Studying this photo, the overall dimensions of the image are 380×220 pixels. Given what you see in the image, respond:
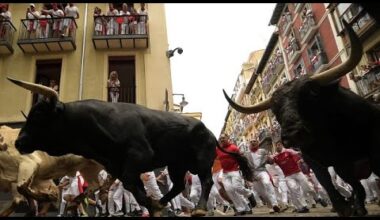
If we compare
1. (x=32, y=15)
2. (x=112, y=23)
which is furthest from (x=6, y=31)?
(x=112, y=23)

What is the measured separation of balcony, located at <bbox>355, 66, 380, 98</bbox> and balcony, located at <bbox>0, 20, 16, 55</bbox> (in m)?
17.6

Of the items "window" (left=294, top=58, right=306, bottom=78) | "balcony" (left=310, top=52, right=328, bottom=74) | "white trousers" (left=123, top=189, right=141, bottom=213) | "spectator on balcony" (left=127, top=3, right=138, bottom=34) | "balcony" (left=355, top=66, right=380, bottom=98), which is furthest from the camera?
"window" (left=294, top=58, right=306, bottom=78)

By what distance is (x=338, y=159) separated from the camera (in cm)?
446

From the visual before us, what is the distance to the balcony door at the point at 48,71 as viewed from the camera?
16.5 m

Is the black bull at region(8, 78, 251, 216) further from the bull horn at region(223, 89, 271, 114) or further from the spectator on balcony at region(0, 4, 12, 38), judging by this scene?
the spectator on balcony at region(0, 4, 12, 38)

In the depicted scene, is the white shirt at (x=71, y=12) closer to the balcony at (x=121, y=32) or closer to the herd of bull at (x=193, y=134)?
the balcony at (x=121, y=32)

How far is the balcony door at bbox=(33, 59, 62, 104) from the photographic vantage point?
16469mm

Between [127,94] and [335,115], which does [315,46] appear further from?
[335,115]

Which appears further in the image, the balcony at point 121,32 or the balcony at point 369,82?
the balcony at point 369,82

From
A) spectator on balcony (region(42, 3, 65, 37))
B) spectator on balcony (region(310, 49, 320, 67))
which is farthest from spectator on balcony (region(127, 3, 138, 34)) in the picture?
spectator on balcony (region(310, 49, 320, 67))

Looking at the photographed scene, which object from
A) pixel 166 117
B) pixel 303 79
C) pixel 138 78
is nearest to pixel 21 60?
pixel 138 78

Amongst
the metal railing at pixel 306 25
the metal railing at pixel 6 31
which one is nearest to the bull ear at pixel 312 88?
the metal railing at pixel 6 31

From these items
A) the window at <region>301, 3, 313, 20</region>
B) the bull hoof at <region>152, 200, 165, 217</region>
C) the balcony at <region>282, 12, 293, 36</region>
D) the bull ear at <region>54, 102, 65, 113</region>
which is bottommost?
the bull hoof at <region>152, 200, 165, 217</region>

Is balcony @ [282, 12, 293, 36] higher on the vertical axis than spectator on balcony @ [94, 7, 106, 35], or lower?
higher
